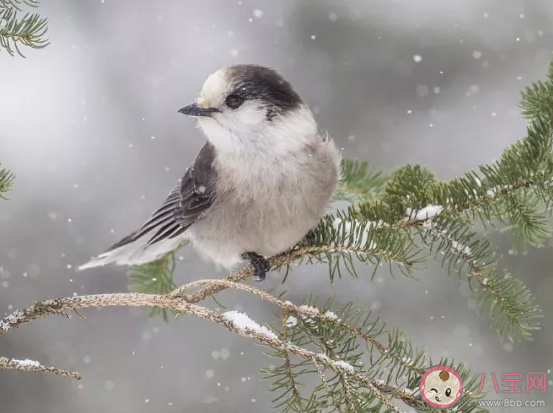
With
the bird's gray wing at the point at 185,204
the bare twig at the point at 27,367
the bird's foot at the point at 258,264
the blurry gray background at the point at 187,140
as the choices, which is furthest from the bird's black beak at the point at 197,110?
the blurry gray background at the point at 187,140

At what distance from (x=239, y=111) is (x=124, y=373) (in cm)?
288

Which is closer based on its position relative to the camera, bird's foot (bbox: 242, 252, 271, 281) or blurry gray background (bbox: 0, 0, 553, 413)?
bird's foot (bbox: 242, 252, 271, 281)

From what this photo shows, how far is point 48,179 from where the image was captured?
16.3ft

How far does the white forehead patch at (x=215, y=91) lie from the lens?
2191 millimetres

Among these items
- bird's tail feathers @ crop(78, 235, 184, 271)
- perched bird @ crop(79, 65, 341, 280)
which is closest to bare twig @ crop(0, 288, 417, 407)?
perched bird @ crop(79, 65, 341, 280)

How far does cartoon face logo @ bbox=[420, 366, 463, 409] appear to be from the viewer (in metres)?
1.43

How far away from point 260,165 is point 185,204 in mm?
391

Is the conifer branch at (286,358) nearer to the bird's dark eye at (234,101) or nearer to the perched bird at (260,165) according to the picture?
the perched bird at (260,165)

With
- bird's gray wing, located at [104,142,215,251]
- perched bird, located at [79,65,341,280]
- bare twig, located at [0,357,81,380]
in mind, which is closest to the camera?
bare twig, located at [0,357,81,380]

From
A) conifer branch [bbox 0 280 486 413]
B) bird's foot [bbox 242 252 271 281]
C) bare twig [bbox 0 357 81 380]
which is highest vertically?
bird's foot [bbox 242 252 271 281]

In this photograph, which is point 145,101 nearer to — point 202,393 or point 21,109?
point 21,109

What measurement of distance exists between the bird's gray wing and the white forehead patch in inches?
7.8

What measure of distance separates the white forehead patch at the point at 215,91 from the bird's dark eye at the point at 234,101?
2 centimetres

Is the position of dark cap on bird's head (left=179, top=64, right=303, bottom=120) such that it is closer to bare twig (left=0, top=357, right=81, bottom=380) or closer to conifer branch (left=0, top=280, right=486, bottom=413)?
conifer branch (left=0, top=280, right=486, bottom=413)
